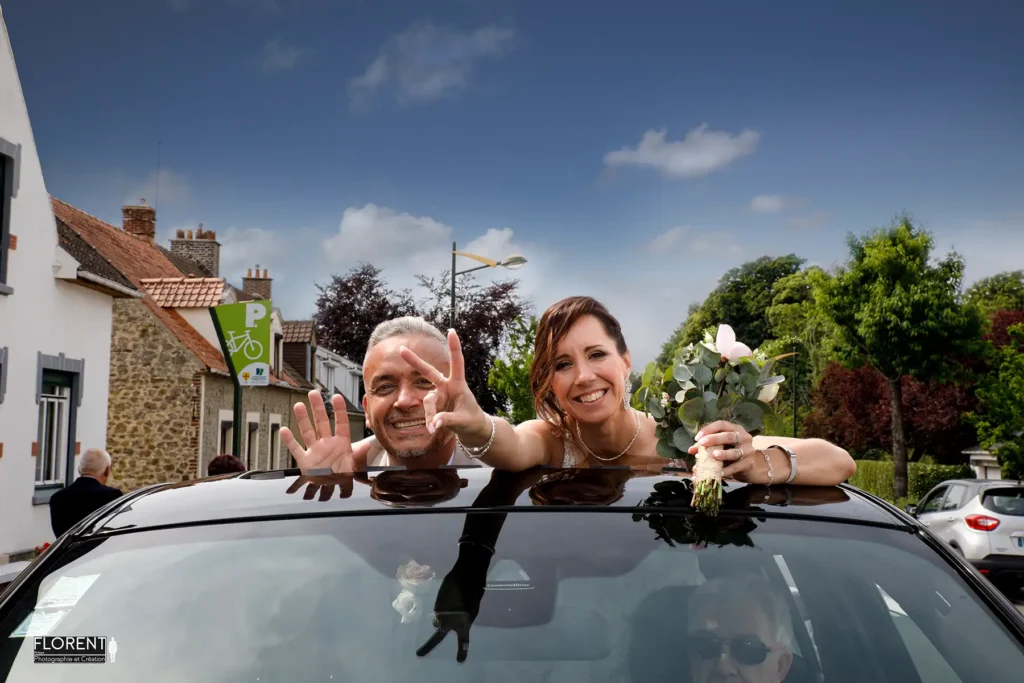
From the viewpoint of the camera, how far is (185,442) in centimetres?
2853

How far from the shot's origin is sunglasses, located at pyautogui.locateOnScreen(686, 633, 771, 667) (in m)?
2.12

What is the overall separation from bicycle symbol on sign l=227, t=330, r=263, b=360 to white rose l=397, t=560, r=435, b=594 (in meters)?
17.8

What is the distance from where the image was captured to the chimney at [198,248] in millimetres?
42875

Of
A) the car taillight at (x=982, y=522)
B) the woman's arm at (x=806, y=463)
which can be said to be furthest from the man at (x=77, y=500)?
the car taillight at (x=982, y=522)

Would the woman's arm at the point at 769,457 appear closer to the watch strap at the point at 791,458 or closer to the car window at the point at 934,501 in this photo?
the watch strap at the point at 791,458

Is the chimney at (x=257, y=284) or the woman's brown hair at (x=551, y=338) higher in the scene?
the chimney at (x=257, y=284)

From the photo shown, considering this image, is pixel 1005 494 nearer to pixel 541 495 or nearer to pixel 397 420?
pixel 397 420

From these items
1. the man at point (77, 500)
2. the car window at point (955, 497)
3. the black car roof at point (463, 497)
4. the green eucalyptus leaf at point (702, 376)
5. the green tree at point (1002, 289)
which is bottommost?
the car window at point (955, 497)

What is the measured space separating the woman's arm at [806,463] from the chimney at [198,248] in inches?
1652

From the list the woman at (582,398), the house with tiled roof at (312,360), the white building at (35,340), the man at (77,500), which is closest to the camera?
the woman at (582,398)

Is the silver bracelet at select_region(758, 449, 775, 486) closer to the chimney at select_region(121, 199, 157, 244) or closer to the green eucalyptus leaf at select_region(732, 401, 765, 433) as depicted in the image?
the green eucalyptus leaf at select_region(732, 401, 765, 433)

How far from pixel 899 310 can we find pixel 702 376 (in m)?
34.2

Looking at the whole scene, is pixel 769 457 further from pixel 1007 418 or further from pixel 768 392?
pixel 1007 418

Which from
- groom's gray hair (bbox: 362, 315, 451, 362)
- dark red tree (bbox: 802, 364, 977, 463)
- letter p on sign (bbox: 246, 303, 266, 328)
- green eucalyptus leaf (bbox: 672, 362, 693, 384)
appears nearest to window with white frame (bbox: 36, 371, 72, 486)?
letter p on sign (bbox: 246, 303, 266, 328)
